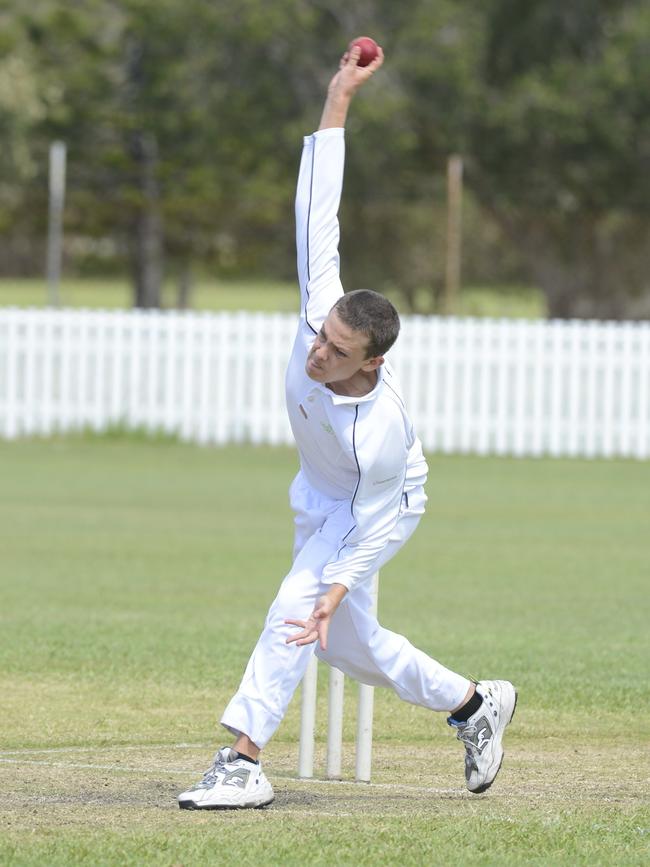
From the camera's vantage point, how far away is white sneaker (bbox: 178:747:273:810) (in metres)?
5.93

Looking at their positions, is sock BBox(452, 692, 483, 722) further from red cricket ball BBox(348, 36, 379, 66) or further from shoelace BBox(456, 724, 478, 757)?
red cricket ball BBox(348, 36, 379, 66)

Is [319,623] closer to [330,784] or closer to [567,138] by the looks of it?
[330,784]

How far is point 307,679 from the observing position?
6684mm

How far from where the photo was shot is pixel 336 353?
19.3 ft

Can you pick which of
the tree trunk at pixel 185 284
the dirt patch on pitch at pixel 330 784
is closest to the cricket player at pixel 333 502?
the dirt patch on pitch at pixel 330 784

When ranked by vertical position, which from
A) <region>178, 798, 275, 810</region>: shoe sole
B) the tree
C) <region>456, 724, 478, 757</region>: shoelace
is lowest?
<region>178, 798, 275, 810</region>: shoe sole

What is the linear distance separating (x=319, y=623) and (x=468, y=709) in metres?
0.91

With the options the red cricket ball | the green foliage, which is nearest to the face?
the red cricket ball

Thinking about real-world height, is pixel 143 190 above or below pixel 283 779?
above

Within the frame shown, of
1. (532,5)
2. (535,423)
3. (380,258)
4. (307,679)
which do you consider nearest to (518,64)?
(532,5)

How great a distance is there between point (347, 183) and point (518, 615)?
35092 millimetres

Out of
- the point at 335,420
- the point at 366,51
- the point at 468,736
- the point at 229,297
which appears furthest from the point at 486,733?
the point at 229,297

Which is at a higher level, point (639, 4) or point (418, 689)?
point (639, 4)

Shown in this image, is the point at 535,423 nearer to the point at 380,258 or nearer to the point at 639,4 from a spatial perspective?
the point at 639,4
